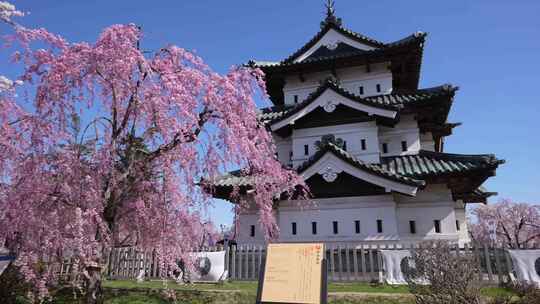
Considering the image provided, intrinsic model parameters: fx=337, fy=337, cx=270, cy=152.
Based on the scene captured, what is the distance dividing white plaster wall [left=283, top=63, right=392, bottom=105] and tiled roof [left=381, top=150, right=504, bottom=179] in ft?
13.3

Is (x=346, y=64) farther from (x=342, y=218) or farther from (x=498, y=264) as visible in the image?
(x=498, y=264)

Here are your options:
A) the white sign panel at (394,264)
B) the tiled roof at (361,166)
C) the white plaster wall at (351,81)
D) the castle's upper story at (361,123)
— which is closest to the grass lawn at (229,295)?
the white sign panel at (394,264)

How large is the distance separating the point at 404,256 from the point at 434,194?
3883 mm

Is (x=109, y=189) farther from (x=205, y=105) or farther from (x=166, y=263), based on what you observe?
(x=205, y=105)

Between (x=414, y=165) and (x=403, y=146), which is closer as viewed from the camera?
(x=414, y=165)

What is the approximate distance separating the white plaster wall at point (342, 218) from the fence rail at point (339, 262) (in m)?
0.75

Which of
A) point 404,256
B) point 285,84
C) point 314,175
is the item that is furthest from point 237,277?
point 285,84

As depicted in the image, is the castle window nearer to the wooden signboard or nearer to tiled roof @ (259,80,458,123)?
tiled roof @ (259,80,458,123)

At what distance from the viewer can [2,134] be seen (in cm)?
669

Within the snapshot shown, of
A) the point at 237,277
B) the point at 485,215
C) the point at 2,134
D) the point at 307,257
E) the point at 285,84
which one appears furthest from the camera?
the point at 485,215

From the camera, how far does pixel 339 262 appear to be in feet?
40.8

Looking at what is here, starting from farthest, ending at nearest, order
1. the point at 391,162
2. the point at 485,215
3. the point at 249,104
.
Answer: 1. the point at 485,215
2. the point at 391,162
3. the point at 249,104

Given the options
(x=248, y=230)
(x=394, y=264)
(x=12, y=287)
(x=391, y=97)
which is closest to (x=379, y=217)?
(x=394, y=264)

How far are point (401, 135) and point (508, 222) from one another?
40.3m
